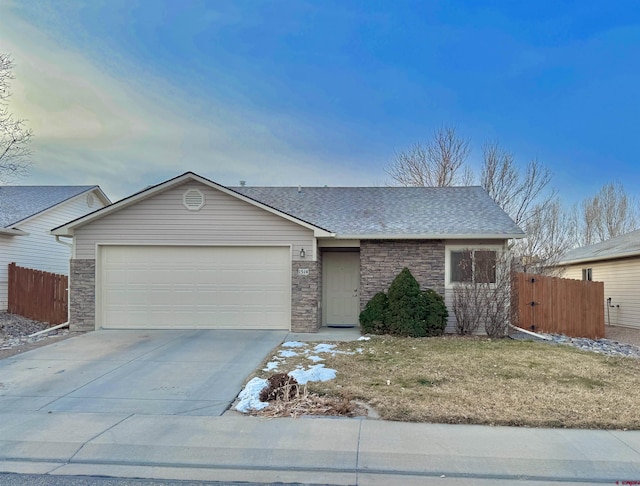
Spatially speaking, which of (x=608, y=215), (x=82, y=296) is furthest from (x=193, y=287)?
(x=608, y=215)

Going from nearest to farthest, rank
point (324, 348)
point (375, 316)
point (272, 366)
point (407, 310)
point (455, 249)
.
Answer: point (272, 366), point (324, 348), point (407, 310), point (375, 316), point (455, 249)

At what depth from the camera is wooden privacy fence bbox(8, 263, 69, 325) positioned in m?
12.8

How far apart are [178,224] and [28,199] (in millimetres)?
10515

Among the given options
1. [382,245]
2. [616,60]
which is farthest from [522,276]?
[616,60]

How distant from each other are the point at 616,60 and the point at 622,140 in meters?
6.47

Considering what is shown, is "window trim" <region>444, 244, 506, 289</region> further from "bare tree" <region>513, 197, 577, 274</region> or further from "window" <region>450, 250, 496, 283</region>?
"bare tree" <region>513, 197, 577, 274</region>

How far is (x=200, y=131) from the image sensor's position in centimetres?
1524

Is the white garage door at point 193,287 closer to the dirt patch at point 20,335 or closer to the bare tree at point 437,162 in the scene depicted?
the dirt patch at point 20,335

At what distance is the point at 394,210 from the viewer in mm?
13453

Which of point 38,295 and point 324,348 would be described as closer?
point 324,348

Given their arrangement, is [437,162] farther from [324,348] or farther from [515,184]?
[324,348]

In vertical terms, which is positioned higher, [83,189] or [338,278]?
[83,189]

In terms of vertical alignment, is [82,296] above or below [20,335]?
above

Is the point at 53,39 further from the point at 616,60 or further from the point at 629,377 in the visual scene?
the point at 616,60
